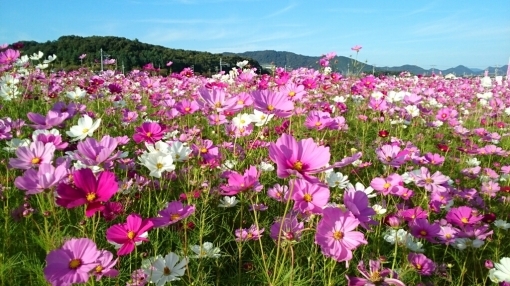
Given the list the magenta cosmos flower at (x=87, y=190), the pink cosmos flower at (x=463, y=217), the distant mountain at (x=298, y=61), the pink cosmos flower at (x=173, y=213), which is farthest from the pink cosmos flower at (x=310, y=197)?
the distant mountain at (x=298, y=61)

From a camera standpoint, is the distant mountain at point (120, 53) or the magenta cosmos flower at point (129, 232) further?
the distant mountain at point (120, 53)

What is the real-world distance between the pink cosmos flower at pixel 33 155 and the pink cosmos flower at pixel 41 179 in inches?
7.9

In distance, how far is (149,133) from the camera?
1301 mm

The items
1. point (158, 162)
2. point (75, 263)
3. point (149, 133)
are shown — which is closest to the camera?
point (75, 263)

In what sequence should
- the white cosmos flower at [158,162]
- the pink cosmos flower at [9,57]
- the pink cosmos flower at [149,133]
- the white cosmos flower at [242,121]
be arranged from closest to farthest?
the white cosmos flower at [158,162], the pink cosmos flower at [149,133], the white cosmos flower at [242,121], the pink cosmos flower at [9,57]

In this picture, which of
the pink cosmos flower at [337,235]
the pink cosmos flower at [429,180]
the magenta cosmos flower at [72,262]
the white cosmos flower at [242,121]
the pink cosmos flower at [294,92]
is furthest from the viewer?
the white cosmos flower at [242,121]

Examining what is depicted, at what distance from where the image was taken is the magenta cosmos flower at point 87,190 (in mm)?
749

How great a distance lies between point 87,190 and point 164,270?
281 mm

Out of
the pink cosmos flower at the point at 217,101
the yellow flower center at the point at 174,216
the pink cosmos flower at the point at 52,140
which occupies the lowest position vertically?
the yellow flower center at the point at 174,216

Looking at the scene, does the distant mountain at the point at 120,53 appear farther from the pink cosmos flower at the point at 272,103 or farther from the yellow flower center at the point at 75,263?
the yellow flower center at the point at 75,263

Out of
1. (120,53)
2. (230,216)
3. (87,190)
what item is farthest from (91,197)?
(120,53)

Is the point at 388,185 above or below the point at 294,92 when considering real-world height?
below

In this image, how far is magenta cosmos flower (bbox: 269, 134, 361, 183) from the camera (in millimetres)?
763

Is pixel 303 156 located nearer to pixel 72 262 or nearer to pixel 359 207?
pixel 359 207
